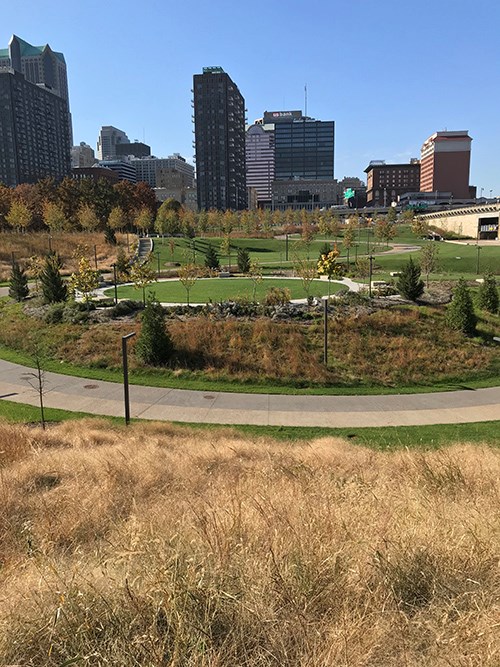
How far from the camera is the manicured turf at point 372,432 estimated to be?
520 inches

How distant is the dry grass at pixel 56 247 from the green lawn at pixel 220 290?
62.7ft

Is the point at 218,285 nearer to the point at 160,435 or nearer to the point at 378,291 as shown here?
the point at 378,291

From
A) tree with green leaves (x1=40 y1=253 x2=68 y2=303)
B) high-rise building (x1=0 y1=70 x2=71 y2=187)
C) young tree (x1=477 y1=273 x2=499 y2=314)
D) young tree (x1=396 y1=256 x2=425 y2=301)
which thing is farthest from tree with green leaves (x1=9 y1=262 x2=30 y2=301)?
high-rise building (x1=0 y1=70 x2=71 y2=187)

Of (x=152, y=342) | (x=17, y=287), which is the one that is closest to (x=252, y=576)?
(x=152, y=342)

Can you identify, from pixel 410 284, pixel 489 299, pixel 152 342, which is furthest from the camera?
pixel 410 284

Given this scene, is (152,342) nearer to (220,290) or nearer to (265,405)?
(265,405)

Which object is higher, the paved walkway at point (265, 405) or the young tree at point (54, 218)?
the young tree at point (54, 218)

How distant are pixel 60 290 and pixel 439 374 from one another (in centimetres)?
2121

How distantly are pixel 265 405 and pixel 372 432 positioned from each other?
3797mm

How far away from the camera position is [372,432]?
1416 centimetres

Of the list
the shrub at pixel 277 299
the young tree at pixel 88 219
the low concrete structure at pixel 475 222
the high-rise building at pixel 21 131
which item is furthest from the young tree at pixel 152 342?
the high-rise building at pixel 21 131

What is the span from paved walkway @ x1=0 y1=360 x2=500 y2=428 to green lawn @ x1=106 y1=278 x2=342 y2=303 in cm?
1103

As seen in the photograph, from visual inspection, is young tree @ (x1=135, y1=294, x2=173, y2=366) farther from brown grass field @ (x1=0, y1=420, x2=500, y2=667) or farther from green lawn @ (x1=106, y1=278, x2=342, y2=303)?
brown grass field @ (x1=0, y1=420, x2=500, y2=667)

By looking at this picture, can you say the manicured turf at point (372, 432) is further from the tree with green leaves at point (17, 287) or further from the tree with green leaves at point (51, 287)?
the tree with green leaves at point (17, 287)
